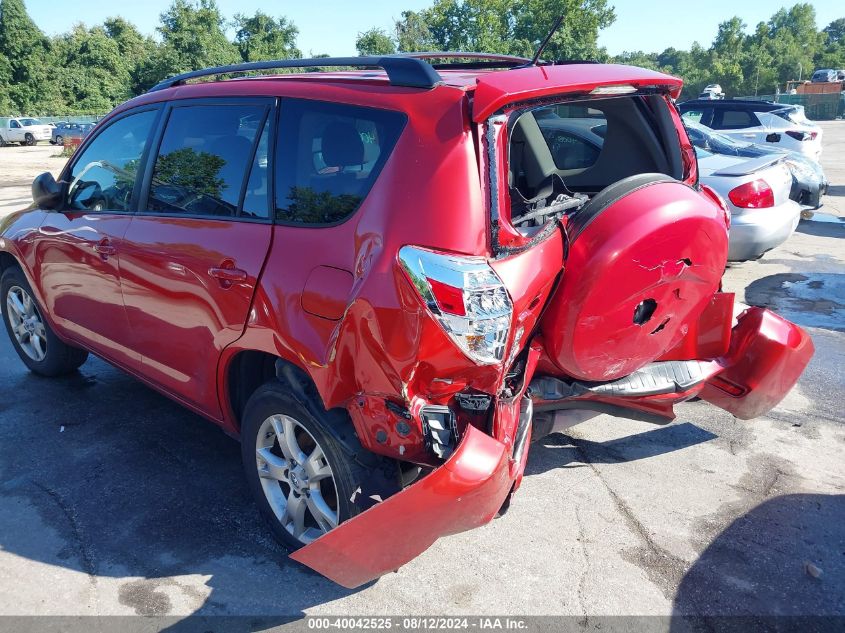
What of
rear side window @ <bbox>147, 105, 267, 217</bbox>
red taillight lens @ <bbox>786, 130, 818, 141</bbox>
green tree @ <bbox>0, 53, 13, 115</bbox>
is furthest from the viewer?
green tree @ <bbox>0, 53, 13, 115</bbox>

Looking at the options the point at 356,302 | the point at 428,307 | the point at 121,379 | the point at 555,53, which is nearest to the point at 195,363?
the point at 356,302

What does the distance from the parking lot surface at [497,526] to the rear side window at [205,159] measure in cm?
141

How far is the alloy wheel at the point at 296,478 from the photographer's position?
288 centimetres

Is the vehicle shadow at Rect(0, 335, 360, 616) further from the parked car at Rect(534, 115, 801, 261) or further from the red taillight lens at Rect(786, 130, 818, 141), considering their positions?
the red taillight lens at Rect(786, 130, 818, 141)

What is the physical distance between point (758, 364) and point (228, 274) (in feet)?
8.54

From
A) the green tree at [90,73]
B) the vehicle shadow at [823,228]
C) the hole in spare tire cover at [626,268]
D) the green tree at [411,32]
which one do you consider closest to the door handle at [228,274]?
the hole in spare tire cover at [626,268]

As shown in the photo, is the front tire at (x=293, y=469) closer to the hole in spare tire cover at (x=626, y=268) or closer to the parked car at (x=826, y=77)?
the hole in spare tire cover at (x=626, y=268)

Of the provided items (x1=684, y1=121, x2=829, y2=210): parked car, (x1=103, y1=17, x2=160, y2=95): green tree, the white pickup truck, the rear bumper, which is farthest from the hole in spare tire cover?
(x1=103, y1=17, x2=160, y2=95): green tree

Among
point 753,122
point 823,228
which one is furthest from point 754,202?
point 753,122

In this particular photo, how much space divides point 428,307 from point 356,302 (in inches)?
11.5

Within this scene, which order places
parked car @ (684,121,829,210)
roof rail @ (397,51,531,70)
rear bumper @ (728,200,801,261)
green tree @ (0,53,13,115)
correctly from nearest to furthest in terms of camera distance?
roof rail @ (397,51,531,70), rear bumper @ (728,200,801,261), parked car @ (684,121,829,210), green tree @ (0,53,13,115)

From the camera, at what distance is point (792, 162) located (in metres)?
10.3

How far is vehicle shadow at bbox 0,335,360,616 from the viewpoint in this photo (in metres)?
2.88

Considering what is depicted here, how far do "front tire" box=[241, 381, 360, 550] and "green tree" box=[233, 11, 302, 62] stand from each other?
50.5 metres
